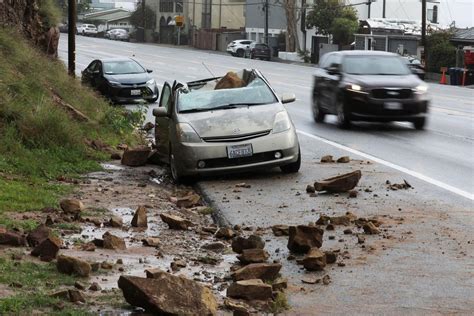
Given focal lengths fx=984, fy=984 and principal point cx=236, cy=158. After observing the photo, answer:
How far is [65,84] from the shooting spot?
2184 cm

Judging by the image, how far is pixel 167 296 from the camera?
655 cm

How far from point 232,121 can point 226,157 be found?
593mm

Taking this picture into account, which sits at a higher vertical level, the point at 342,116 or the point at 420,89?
the point at 420,89

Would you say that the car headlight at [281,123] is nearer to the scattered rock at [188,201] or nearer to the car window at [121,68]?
the scattered rock at [188,201]

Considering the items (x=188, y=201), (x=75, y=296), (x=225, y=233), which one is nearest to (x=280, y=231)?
(x=225, y=233)

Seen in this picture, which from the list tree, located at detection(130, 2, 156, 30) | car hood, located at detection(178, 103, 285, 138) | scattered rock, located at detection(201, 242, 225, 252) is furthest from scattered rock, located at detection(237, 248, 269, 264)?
tree, located at detection(130, 2, 156, 30)

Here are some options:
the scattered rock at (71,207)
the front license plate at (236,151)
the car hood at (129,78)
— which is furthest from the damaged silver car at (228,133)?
the car hood at (129,78)

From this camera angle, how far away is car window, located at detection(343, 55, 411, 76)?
22.0 metres

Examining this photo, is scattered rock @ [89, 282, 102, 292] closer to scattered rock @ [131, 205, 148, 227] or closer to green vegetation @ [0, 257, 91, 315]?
green vegetation @ [0, 257, 91, 315]

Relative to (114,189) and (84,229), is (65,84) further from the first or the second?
(84,229)

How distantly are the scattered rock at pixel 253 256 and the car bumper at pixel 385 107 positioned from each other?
42.8 ft

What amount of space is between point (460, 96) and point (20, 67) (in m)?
21.3

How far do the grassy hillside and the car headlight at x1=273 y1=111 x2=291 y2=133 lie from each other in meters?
2.85

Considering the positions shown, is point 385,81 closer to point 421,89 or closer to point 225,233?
→ point 421,89
